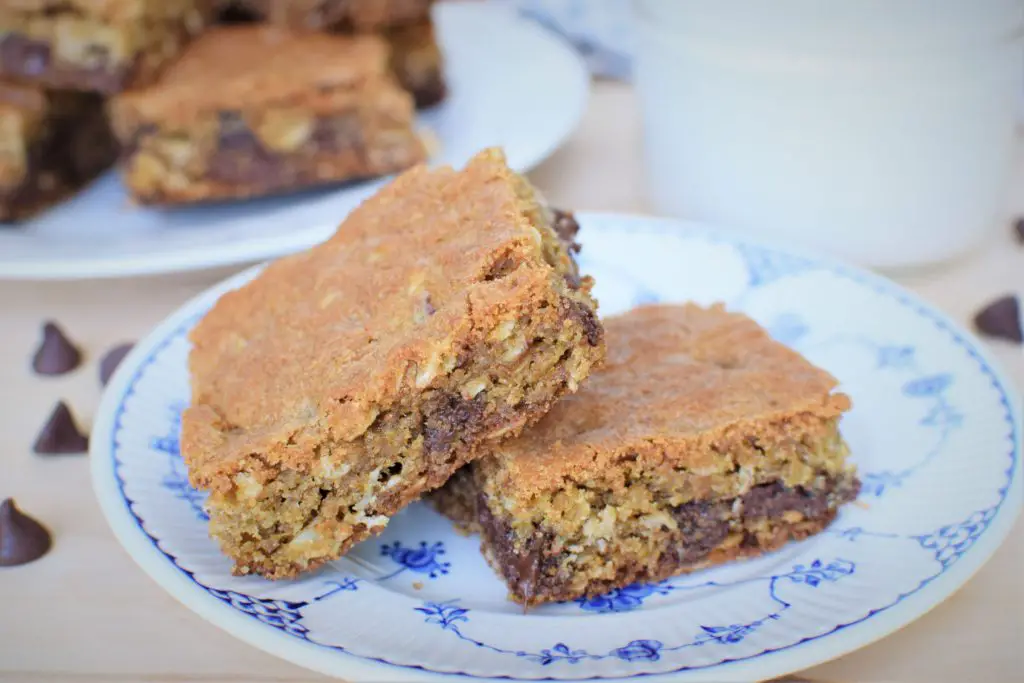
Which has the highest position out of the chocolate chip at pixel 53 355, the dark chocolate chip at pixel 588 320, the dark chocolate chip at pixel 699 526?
the dark chocolate chip at pixel 588 320

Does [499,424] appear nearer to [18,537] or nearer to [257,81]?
[18,537]

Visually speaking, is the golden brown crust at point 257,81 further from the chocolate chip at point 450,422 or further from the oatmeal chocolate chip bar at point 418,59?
the chocolate chip at point 450,422

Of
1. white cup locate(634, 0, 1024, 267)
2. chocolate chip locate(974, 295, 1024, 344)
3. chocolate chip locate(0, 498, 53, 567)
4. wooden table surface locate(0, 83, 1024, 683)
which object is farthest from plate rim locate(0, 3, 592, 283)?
chocolate chip locate(974, 295, 1024, 344)

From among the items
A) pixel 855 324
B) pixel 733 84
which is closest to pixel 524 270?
pixel 855 324

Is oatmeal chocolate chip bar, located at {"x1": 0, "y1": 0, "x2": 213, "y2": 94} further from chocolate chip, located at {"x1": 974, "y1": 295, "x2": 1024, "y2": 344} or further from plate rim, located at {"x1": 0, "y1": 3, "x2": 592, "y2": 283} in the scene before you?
chocolate chip, located at {"x1": 974, "y1": 295, "x2": 1024, "y2": 344}

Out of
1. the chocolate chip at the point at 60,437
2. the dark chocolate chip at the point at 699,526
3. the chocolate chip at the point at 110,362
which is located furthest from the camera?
the chocolate chip at the point at 110,362

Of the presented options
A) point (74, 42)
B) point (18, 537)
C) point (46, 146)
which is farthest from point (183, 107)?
point (18, 537)

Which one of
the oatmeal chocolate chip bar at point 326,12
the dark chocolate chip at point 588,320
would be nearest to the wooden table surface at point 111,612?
the dark chocolate chip at point 588,320
